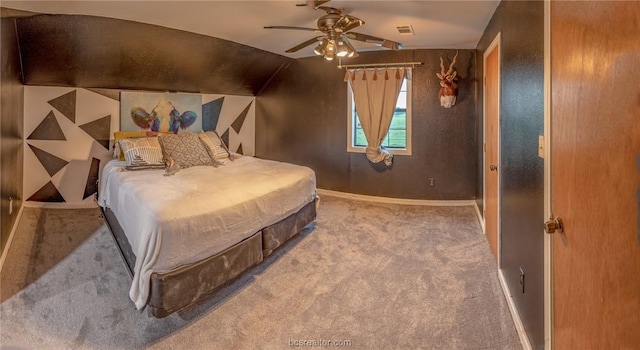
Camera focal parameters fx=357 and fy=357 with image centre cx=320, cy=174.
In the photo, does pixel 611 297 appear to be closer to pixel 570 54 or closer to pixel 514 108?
pixel 570 54

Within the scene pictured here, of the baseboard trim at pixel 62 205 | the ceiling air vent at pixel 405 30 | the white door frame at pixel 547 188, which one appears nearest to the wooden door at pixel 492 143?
the ceiling air vent at pixel 405 30

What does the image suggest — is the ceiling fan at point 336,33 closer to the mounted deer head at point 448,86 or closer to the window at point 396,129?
the mounted deer head at point 448,86

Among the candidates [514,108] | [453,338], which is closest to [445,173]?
[514,108]

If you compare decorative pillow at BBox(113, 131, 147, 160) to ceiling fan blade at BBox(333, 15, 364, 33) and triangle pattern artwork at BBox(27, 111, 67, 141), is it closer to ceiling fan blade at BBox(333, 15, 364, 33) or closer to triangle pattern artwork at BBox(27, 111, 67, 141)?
triangle pattern artwork at BBox(27, 111, 67, 141)

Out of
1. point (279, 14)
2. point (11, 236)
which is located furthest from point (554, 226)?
point (11, 236)

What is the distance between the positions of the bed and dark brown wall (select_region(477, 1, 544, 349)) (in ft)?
5.81

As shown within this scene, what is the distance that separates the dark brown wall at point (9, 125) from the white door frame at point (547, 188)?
381cm

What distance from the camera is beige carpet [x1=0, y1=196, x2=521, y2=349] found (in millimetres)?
2006

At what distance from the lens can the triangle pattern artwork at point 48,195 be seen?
175 inches

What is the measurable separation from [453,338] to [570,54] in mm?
1536

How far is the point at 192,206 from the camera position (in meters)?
2.32

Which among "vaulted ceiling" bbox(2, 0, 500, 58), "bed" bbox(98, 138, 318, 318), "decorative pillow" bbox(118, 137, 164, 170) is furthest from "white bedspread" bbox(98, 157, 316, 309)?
"vaulted ceiling" bbox(2, 0, 500, 58)

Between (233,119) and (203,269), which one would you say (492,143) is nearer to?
(203,269)

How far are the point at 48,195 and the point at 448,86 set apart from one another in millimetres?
5273
